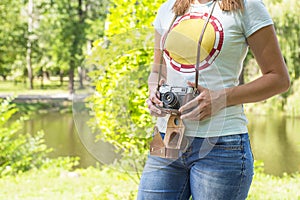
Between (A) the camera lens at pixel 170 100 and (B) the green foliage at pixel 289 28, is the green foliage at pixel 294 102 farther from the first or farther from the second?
(A) the camera lens at pixel 170 100

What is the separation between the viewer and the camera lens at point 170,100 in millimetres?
960

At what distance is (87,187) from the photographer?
3.43 meters

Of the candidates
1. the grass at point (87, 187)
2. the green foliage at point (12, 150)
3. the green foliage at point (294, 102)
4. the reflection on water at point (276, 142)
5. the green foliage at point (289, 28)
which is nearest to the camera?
the grass at point (87, 187)

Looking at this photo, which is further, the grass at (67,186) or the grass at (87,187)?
the grass at (67,186)

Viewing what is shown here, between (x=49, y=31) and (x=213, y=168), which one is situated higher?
(x=49, y=31)

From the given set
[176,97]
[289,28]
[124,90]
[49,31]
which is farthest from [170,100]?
[49,31]

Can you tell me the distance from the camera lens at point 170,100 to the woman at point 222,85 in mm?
15

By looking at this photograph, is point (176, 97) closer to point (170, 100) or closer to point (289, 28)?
point (170, 100)

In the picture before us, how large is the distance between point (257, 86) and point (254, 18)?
130 mm

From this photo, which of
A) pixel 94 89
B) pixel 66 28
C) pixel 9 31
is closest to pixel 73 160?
pixel 94 89

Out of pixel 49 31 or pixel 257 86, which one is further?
pixel 49 31

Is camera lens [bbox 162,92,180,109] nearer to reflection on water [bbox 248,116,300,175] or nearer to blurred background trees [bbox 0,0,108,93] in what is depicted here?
reflection on water [bbox 248,116,300,175]

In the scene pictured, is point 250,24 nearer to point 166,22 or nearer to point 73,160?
point 166,22

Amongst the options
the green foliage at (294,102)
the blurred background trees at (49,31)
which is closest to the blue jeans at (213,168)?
the green foliage at (294,102)
